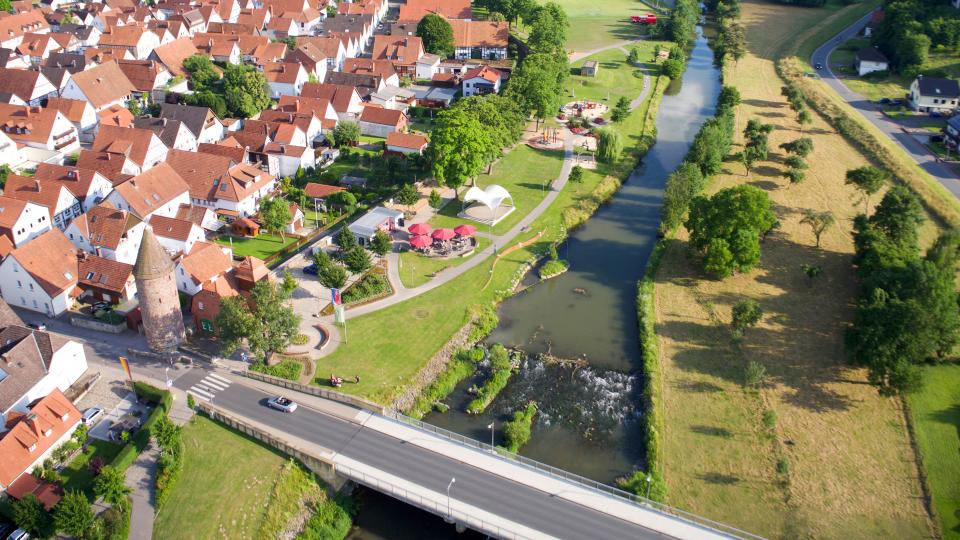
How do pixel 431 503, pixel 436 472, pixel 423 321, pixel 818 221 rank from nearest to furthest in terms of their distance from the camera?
pixel 431 503, pixel 436 472, pixel 423 321, pixel 818 221

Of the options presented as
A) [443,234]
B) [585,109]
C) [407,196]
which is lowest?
[443,234]

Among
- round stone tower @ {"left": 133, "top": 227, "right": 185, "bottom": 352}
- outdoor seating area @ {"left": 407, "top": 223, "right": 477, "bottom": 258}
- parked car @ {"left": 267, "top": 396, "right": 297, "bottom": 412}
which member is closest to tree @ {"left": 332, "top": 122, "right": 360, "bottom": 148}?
outdoor seating area @ {"left": 407, "top": 223, "right": 477, "bottom": 258}

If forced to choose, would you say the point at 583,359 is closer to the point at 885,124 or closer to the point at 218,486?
the point at 218,486

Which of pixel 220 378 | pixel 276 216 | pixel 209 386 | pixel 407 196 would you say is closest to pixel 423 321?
pixel 220 378

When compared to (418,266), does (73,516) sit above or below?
below

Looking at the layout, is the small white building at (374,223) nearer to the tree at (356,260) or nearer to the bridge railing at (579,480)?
the tree at (356,260)

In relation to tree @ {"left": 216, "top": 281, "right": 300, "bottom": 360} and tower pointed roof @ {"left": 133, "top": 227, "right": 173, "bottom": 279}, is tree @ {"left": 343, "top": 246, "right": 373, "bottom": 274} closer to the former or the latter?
tree @ {"left": 216, "top": 281, "right": 300, "bottom": 360}

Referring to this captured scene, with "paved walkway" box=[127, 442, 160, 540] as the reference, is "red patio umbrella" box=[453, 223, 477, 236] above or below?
above
